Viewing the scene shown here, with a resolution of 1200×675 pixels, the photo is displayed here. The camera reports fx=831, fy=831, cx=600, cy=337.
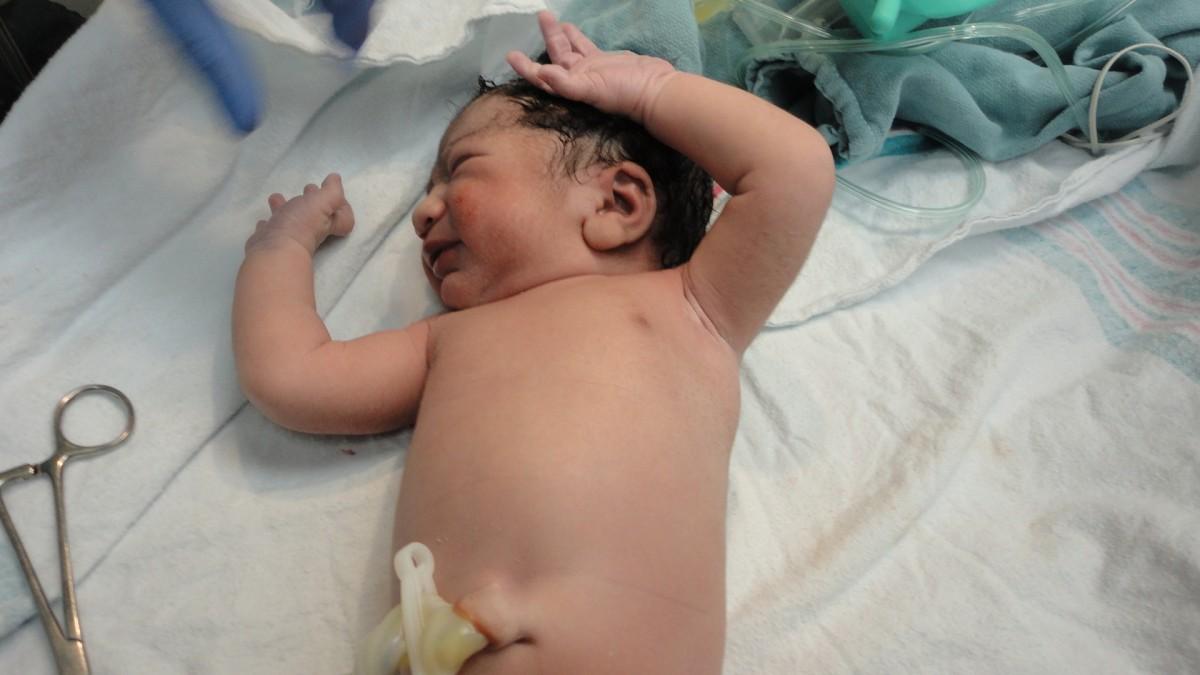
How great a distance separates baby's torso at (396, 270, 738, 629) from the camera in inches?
27.6

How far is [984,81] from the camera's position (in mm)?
1164

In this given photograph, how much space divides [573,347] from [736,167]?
249 millimetres

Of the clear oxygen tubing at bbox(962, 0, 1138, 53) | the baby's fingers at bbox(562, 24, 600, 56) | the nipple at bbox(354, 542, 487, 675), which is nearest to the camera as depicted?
the nipple at bbox(354, 542, 487, 675)

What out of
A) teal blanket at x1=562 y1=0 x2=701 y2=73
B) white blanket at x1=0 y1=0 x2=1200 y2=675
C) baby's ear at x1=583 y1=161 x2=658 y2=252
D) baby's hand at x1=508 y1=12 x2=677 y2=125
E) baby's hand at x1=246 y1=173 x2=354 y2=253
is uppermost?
baby's hand at x1=508 y1=12 x2=677 y2=125

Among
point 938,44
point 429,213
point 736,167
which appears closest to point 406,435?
point 429,213

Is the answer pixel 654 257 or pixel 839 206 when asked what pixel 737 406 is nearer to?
pixel 654 257

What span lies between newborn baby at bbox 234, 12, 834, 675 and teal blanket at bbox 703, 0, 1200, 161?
0.29m

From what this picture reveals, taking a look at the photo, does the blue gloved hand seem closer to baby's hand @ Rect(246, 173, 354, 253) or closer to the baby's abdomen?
baby's hand @ Rect(246, 173, 354, 253)

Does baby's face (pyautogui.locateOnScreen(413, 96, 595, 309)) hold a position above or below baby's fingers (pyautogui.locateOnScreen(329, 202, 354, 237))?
above

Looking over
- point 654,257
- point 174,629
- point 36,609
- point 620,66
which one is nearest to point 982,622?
point 654,257

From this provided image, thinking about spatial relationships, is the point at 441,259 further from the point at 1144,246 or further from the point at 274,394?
the point at 1144,246

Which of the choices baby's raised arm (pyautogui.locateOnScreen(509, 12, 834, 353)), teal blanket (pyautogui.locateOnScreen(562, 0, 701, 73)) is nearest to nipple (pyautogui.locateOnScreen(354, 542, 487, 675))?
baby's raised arm (pyautogui.locateOnScreen(509, 12, 834, 353))

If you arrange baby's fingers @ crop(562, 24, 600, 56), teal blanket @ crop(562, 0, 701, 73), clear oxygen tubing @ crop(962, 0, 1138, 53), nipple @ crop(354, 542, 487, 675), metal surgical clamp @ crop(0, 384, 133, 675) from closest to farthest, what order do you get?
nipple @ crop(354, 542, 487, 675), metal surgical clamp @ crop(0, 384, 133, 675), baby's fingers @ crop(562, 24, 600, 56), teal blanket @ crop(562, 0, 701, 73), clear oxygen tubing @ crop(962, 0, 1138, 53)

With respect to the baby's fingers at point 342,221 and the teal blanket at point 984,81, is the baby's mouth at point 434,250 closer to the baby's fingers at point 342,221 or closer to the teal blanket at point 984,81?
the baby's fingers at point 342,221
